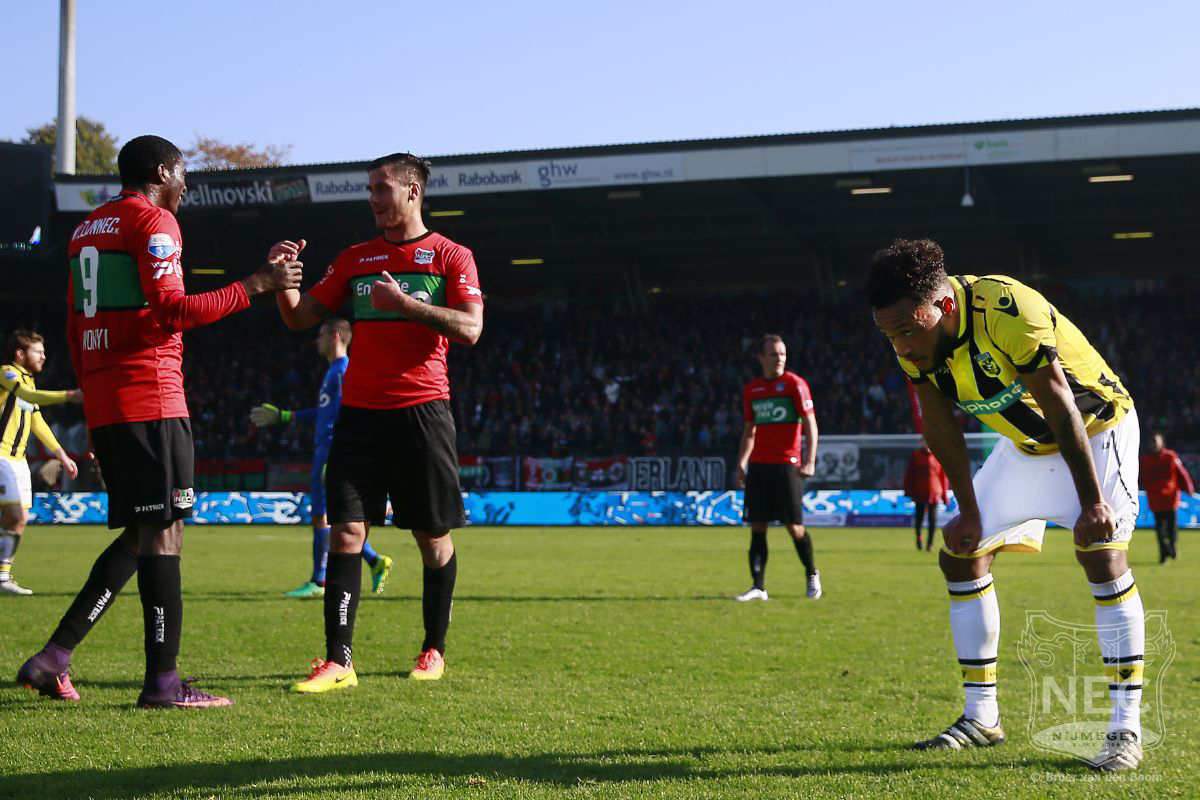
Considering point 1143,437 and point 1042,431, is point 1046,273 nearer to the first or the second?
point 1143,437

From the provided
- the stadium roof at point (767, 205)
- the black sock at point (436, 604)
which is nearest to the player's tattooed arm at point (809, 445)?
the black sock at point (436, 604)

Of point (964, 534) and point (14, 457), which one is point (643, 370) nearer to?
point (14, 457)

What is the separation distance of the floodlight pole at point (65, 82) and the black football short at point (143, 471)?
88.0 feet

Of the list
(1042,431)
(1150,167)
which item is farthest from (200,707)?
(1150,167)

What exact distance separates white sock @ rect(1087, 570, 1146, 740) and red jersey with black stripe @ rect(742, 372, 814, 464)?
6.27m

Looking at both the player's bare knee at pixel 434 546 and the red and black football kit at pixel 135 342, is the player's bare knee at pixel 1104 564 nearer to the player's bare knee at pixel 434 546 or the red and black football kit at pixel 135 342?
the player's bare knee at pixel 434 546

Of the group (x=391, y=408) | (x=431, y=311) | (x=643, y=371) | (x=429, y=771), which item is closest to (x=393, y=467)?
(x=391, y=408)

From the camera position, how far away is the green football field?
3771 millimetres

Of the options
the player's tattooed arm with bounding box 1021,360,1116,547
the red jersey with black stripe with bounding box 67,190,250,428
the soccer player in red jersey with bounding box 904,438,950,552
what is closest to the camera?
the player's tattooed arm with bounding box 1021,360,1116,547

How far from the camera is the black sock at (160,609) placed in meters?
4.96

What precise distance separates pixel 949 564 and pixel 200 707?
10.2ft

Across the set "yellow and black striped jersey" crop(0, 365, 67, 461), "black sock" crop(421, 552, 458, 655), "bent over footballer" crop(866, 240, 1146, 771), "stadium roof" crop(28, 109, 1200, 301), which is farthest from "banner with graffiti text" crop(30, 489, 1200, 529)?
"bent over footballer" crop(866, 240, 1146, 771)

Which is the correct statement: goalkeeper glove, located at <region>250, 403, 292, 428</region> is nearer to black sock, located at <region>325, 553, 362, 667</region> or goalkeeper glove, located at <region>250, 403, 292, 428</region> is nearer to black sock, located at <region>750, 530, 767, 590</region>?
black sock, located at <region>325, 553, 362, 667</region>

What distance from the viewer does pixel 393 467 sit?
5.71 metres
